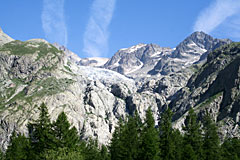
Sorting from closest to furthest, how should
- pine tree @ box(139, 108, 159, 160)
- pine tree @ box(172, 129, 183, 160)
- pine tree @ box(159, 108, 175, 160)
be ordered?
pine tree @ box(139, 108, 159, 160) < pine tree @ box(159, 108, 175, 160) < pine tree @ box(172, 129, 183, 160)

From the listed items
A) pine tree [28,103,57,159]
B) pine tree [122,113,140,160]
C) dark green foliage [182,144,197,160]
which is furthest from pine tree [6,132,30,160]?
dark green foliage [182,144,197,160]

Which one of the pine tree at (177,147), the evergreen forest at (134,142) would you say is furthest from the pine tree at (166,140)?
the pine tree at (177,147)

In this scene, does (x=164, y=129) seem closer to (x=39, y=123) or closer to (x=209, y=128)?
(x=209, y=128)

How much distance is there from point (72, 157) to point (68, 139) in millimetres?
4944

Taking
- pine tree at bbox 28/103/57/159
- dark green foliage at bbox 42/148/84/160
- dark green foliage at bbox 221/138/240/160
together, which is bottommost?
dark green foliage at bbox 42/148/84/160

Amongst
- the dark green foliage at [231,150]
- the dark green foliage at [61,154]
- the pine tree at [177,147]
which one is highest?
the dark green foliage at [231,150]

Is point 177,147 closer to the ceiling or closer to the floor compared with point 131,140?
closer to the floor

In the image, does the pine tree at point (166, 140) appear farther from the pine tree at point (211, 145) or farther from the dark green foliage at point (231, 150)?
the dark green foliage at point (231, 150)

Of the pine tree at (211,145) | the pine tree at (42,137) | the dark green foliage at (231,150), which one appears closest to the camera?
the pine tree at (42,137)

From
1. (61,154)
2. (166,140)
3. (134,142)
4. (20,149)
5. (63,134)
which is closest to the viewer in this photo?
(61,154)

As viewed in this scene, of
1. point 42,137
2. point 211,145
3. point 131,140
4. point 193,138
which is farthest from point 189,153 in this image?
point 42,137

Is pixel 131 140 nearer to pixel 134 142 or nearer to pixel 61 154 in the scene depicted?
pixel 134 142

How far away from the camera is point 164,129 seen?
84.8 m

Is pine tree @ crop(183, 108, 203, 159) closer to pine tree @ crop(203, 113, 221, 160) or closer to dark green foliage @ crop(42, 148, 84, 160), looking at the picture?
pine tree @ crop(203, 113, 221, 160)
